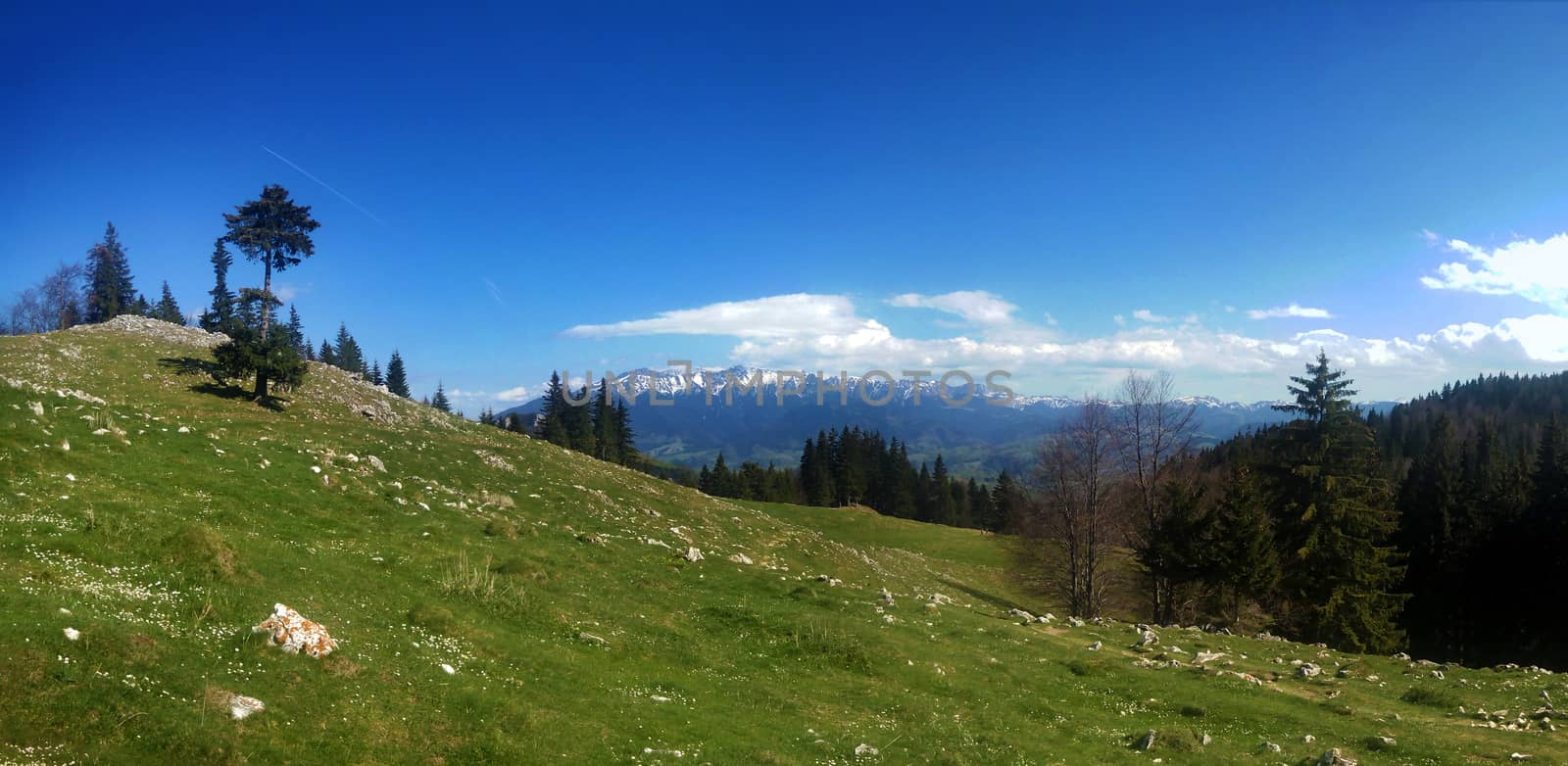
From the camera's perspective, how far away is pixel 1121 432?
145 ft

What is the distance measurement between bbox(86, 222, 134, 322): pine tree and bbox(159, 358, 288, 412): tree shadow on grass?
60508mm

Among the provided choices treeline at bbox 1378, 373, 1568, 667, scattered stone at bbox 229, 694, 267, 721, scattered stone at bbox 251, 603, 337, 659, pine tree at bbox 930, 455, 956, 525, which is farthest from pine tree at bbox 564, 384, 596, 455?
scattered stone at bbox 229, 694, 267, 721

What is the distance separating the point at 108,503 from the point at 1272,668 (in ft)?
121

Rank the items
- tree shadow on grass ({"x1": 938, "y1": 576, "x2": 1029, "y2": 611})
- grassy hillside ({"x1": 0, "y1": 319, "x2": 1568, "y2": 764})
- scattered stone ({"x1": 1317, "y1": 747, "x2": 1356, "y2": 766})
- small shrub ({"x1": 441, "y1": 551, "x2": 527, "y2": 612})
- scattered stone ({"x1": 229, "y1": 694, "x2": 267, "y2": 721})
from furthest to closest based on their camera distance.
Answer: tree shadow on grass ({"x1": 938, "y1": 576, "x2": 1029, "y2": 611}), small shrub ({"x1": 441, "y1": 551, "x2": 527, "y2": 612}), scattered stone ({"x1": 1317, "y1": 747, "x2": 1356, "y2": 766}), grassy hillside ({"x1": 0, "y1": 319, "x2": 1568, "y2": 764}), scattered stone ({"x1": 229, "y1": 694, "x2": 267, "y2": 721})

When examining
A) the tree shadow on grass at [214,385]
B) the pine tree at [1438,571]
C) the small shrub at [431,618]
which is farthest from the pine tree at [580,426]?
the pine tree at [1438,571]

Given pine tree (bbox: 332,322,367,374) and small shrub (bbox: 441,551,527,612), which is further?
pine tree (bbox: 332,322,367,374)

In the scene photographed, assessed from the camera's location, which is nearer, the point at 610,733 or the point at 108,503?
the point at 610,733

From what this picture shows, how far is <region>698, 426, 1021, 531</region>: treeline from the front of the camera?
12106 cm

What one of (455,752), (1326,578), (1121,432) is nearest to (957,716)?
(455,752)

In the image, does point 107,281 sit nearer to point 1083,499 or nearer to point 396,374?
point 396,374

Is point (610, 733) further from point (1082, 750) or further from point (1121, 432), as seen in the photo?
point (1121, 432)

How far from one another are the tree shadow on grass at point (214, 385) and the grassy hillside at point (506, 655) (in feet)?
66.1

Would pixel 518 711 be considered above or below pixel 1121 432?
below

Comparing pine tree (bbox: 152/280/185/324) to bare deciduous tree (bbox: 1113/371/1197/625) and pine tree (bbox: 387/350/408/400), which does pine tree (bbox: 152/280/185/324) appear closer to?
pine tree (bbox: 387/350/408/400)
